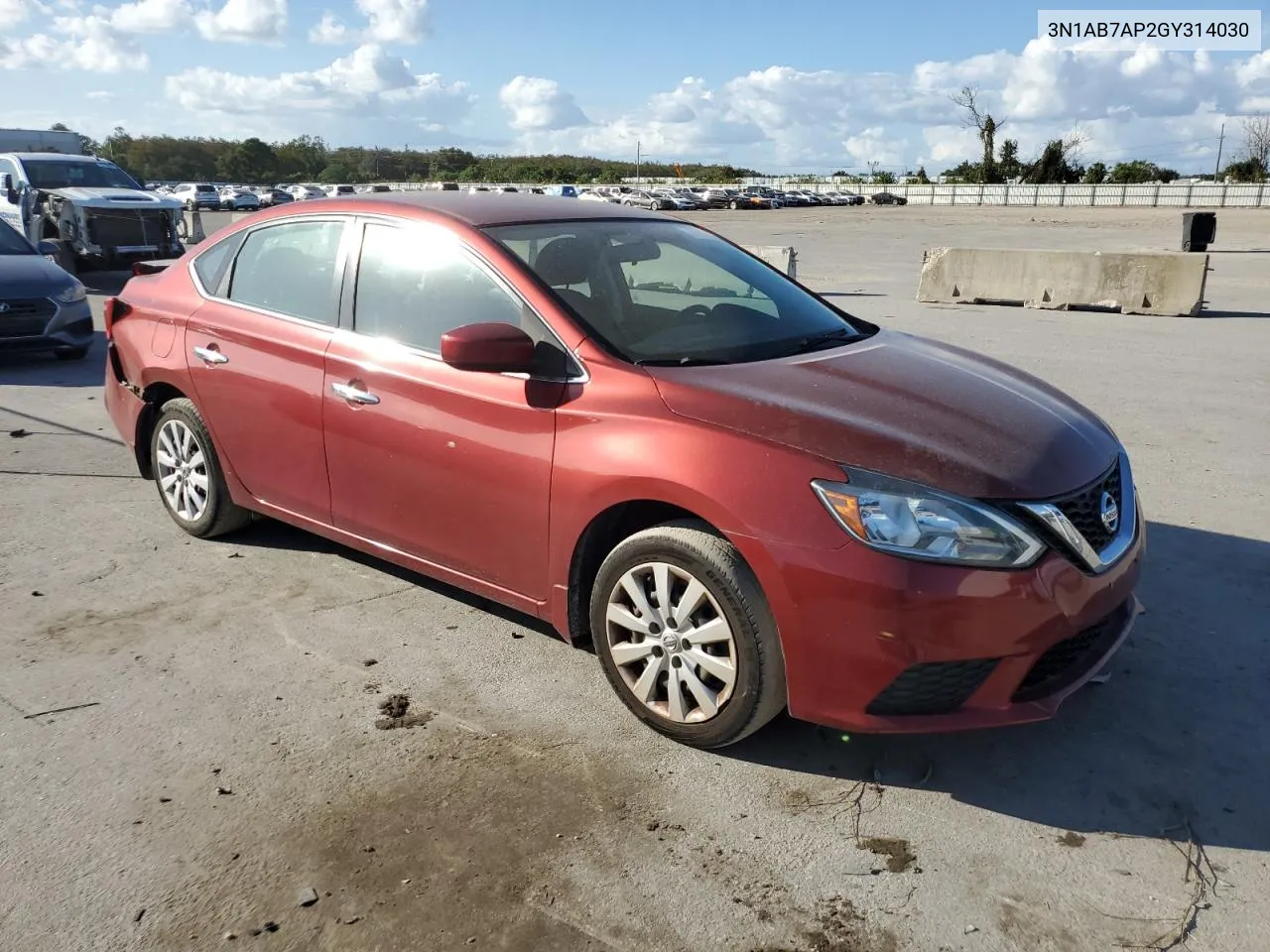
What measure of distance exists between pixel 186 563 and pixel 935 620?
11.8 feet

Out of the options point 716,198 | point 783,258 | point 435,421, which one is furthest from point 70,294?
point 716,198

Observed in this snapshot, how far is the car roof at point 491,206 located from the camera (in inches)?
162

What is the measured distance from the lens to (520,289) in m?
3.71

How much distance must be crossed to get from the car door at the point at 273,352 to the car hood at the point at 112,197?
13.2m

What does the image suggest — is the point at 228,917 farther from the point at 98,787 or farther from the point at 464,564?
the point at 464,564

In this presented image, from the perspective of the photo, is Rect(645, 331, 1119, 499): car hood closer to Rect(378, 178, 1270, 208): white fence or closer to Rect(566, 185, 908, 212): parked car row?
Rect(566, 185, 908, 212): parked car row

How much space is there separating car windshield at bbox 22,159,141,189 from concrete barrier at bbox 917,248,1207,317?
45.0ft

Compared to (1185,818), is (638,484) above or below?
above

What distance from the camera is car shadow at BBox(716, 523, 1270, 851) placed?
3.00m

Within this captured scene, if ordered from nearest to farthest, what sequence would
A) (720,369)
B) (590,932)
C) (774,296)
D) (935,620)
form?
(590,932)
(935,620)
(720,369)
(774,296)

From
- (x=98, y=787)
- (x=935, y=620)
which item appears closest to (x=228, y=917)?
(x=98, y=787)

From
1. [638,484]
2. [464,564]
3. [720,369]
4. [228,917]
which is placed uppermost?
[720,369]

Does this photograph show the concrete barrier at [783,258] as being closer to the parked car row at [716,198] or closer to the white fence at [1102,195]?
the parked car row at [716,198]

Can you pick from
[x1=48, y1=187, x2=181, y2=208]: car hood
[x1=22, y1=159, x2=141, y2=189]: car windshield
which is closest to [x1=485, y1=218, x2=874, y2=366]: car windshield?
[x1=48, y1=187, x2=181, y2=208]: car hood
